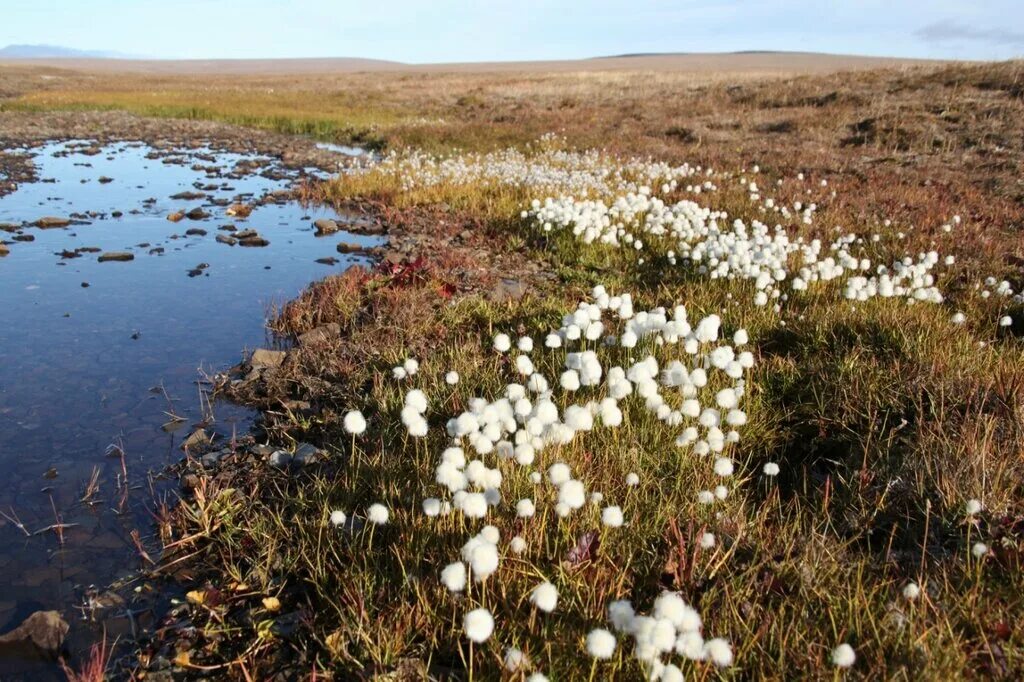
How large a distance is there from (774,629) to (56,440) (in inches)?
217

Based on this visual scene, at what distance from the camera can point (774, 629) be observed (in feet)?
8.87

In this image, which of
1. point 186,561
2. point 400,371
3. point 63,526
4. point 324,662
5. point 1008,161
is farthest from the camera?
point 1008,161

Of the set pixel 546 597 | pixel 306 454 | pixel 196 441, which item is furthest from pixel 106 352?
pixel 546 597

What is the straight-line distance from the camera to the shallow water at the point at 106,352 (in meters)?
4.08

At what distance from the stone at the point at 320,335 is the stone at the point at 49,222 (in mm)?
8875

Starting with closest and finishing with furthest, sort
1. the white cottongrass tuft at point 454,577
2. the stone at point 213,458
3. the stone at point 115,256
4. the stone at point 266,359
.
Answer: the white cottongrass tuft at point 454,577 → the stone at point 213,458 → the stone at point 266,359 → the stone at point 115,256

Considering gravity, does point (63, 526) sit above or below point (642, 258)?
below

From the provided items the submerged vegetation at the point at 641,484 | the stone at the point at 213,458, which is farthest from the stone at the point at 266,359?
the stone at the point at 213,458

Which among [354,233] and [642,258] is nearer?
[642,258]

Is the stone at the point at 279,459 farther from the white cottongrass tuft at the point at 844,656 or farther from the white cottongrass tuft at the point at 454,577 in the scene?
the white cottongrass tuft at the point at 844,656

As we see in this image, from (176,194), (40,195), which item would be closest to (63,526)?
(176,194)

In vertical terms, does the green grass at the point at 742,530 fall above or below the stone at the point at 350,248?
below

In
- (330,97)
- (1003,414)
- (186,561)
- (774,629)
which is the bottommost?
(186,561)

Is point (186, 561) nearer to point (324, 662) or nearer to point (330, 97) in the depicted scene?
point (324, 662)
